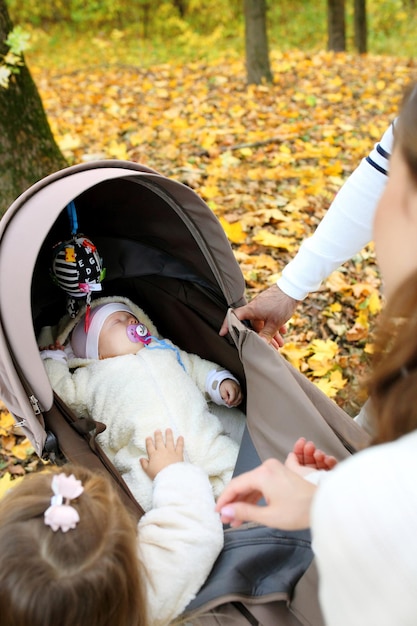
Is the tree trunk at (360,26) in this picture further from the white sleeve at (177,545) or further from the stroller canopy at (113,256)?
the white sleeve at (177,545)

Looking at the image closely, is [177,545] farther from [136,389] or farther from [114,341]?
[114,341]

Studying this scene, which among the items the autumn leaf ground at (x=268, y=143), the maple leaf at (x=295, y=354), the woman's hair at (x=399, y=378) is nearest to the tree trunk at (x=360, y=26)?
the autumn leaf ground at (x=268, y=143)

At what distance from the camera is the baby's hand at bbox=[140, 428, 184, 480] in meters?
1.95

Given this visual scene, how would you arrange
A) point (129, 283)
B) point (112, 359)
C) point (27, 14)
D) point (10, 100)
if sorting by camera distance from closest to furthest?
point (112, 359)
point (129, 283)
point (10, 100)
point (27, 14)

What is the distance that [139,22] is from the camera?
14500 millimetres

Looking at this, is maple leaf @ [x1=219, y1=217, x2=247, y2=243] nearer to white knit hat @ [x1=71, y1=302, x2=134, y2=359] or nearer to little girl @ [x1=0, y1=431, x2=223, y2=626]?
white knit hat @ [x1=71, y1=302, x2=134, y2=359]

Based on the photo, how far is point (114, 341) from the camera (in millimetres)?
2477

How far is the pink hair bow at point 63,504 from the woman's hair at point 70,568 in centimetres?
2

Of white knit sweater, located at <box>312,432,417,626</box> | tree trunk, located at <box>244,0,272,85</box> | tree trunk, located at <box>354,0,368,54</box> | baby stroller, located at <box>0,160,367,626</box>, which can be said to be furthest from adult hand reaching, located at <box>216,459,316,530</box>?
tree trunk, located at <box>354,0,368,54</box>

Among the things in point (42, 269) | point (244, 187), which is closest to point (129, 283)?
point (42, 269)

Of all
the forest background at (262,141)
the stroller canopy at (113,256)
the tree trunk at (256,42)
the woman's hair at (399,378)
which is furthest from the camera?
the tree trunk at (256,42)

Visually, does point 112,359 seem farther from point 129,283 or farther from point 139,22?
point 139,22

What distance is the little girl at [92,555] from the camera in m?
1.20

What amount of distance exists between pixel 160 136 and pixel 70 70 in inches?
174
